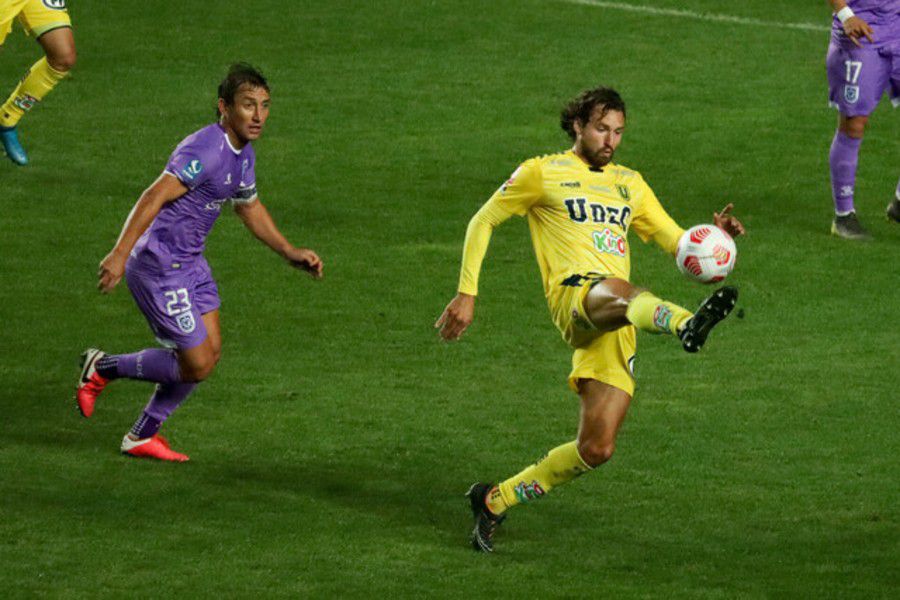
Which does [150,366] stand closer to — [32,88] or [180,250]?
[180,250]

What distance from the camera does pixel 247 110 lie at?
33.3 ft

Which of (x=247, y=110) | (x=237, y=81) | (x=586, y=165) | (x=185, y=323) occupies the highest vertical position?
(x=237, y=81)

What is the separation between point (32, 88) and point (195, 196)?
5656 mm

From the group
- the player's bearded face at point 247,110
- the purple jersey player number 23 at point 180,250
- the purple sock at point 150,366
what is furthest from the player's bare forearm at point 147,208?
the purple sock at point 150,366

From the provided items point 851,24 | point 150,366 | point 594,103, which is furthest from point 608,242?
point 851,24

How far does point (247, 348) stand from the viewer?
496 inches

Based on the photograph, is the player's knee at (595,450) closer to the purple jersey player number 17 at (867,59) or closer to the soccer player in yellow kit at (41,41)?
the purple jersey player number 17 at (867,59)

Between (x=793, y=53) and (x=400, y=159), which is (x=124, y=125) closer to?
(x=400, y=159)

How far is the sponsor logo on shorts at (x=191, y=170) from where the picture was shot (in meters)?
10.1

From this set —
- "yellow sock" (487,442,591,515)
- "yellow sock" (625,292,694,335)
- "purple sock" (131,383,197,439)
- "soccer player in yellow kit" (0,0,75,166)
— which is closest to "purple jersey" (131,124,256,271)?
"purple sock" (131,383,197,439)

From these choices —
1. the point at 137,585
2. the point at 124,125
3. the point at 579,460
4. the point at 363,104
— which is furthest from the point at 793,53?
the point at 137,585

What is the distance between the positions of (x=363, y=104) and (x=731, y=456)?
8529mm

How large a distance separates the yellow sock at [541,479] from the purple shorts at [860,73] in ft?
21.1

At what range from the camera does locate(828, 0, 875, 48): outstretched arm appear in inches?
568
